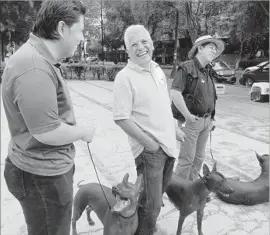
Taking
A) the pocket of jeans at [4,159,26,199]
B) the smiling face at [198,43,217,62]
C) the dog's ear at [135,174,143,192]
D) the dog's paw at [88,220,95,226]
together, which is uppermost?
the smiling face at [198,43,217,62]

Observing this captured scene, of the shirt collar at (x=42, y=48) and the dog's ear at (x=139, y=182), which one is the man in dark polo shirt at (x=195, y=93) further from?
the shirt collar at (x=42, y=48)

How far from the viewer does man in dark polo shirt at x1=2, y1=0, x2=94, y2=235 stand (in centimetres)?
131

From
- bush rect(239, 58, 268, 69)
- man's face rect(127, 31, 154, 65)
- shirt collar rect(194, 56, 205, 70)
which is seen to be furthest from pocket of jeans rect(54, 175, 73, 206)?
bush rect(239, 58, 268, 69)

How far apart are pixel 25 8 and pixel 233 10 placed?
1224 centimetres

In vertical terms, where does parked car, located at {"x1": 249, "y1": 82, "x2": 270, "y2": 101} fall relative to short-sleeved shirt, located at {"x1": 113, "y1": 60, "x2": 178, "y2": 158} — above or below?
below

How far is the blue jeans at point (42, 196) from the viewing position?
151 cm

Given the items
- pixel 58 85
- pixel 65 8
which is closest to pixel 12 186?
pixel 58 85

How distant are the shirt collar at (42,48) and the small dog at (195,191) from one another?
1740 mm

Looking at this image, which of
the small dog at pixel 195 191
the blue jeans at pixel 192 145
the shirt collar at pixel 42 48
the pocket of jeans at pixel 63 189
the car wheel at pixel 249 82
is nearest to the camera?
the shirt collar at pixel 42 48

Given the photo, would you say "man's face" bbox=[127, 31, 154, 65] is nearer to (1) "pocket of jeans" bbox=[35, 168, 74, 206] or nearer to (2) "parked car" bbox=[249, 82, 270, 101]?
(1) "pocket of jeans" bbox=[35, 168, 74, 206]

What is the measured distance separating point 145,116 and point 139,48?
0.49 meters

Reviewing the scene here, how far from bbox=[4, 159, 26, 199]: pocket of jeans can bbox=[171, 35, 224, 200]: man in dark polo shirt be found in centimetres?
192

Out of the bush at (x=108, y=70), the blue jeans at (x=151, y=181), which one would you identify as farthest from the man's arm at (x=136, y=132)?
the bush at (x=108, y=70)

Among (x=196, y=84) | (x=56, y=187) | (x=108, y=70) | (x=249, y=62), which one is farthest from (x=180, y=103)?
(x=249, y=62)
